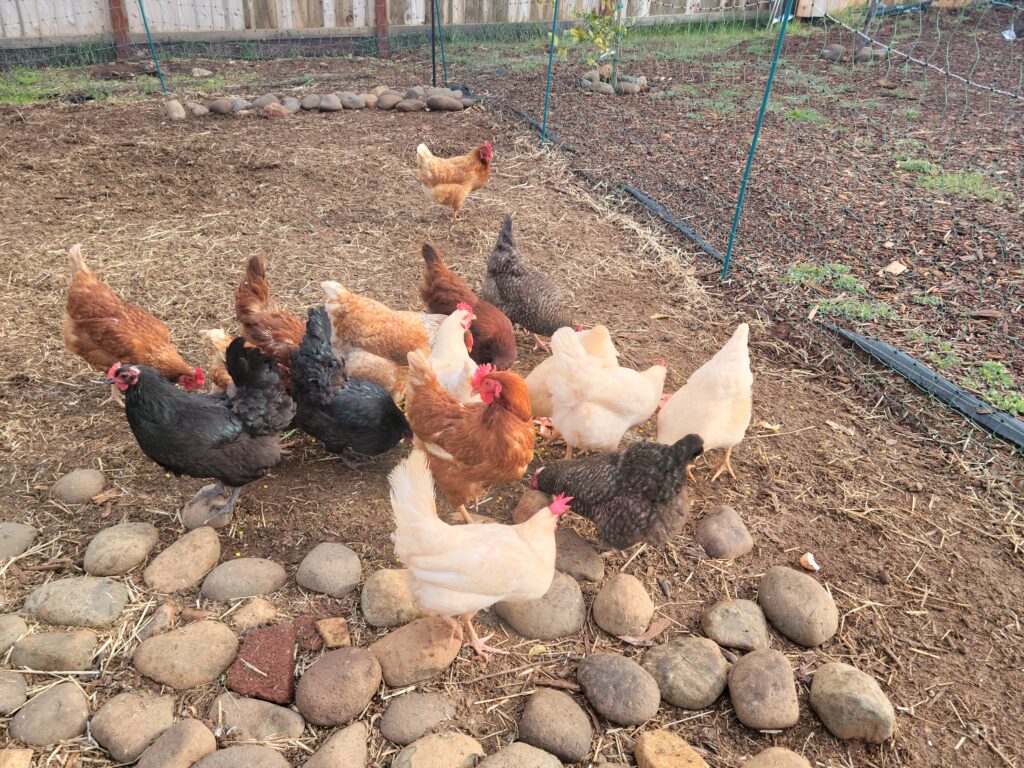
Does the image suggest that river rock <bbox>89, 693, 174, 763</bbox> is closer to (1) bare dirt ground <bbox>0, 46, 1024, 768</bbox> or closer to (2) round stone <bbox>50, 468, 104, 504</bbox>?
(1) bare dirt ground <bbox>0, 46, 1024, 768</bbox>

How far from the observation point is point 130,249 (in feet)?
17.7

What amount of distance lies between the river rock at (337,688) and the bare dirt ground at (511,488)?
0.08 m

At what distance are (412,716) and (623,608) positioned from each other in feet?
3.12

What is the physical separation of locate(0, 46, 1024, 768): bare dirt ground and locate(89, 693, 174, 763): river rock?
0.07 metres

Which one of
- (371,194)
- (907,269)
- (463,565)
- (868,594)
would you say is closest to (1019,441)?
(868,594)

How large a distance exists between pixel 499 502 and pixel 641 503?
0.89 m

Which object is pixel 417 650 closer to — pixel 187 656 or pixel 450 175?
pixel 187 656

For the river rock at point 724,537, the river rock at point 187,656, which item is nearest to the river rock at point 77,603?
the river rock at point 187,656

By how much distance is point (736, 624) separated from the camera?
8.89 ft

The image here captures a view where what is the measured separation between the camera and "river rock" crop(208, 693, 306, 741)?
2.29 meters

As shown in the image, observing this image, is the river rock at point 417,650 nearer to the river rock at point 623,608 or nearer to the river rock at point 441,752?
the river rock at point 441,752

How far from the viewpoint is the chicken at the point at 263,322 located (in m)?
3.62

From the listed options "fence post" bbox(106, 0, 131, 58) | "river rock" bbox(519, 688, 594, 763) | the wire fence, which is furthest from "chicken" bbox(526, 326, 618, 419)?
"fence post" bbox(106, 0, 131, 58)

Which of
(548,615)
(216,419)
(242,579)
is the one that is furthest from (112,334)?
(548,615)
